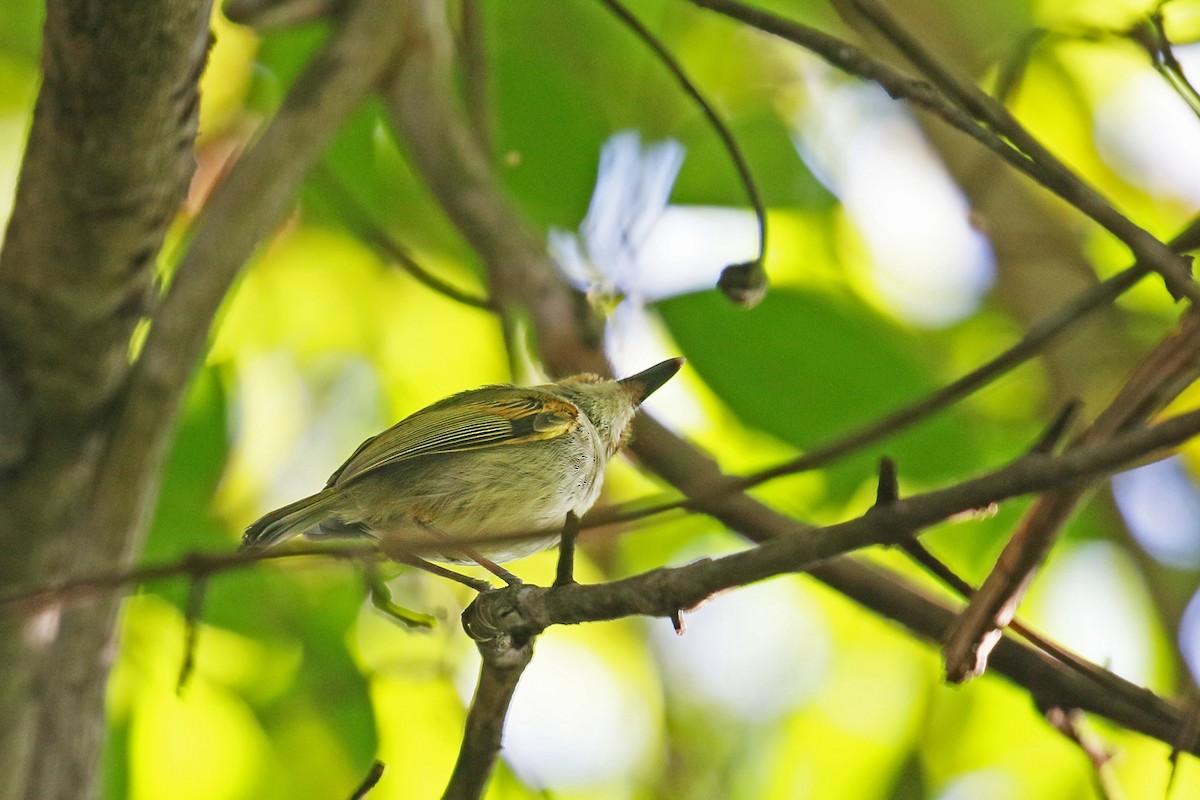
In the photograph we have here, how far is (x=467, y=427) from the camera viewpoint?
281 centimetres

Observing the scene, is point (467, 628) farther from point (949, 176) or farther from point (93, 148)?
point (949, 176)

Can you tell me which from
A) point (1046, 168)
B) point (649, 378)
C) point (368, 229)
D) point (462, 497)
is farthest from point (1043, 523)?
point (368, 229)

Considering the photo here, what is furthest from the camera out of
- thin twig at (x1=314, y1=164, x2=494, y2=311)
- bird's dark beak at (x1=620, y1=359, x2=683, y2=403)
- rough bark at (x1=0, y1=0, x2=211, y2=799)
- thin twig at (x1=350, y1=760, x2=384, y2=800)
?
thin twig at (x1=314, y1=164, x2=494, y2=311)

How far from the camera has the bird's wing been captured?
2.69 meters

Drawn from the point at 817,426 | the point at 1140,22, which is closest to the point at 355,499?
the point at 817,426

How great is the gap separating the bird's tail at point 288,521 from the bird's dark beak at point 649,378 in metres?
0.92

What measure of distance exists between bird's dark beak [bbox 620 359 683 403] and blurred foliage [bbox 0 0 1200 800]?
23 cm

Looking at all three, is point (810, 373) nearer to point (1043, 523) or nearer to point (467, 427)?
point (467, 427)

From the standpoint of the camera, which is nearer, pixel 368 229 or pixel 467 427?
pixel 467 427

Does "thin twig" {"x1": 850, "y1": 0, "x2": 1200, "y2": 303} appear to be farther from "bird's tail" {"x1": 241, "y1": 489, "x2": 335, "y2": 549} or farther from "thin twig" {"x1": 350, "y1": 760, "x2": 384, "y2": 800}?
"bird's tail" {"x1": 241, "y1": 489, "x2": 335, "y2": 549}

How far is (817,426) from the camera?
108 inches

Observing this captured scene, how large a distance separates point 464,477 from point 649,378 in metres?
0.65

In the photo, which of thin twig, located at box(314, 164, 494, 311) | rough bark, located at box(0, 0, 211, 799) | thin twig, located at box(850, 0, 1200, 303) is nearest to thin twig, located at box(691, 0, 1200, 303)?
thin twig, located at box(850, 0, 1200, 303)

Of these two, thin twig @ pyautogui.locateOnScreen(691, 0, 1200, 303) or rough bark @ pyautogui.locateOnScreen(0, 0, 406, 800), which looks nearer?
thin twig @ pyautogui.locateOnScreen(691, 0, 1200, 303)
